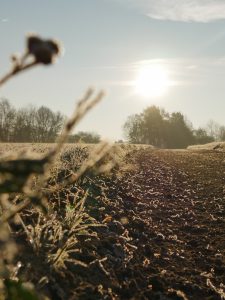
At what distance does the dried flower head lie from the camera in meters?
0.93

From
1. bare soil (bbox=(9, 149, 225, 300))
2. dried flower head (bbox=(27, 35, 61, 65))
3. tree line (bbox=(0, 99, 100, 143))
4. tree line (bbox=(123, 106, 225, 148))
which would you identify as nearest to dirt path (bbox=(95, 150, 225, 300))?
bare soil (bbox=(9, 149, 225, 300))

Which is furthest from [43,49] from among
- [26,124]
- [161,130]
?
[161,130]

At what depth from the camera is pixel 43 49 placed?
3.06ft

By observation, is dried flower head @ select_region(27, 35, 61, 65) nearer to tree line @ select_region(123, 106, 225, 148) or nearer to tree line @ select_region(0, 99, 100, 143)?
tree line @ select_region(0, 99, 100, 143)

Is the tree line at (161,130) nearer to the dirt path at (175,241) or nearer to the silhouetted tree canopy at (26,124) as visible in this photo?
the silhouetted tree canopy at (26,124)

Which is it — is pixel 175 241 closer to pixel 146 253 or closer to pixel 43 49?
pixel 146 253

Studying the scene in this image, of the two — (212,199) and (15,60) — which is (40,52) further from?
(212,199)

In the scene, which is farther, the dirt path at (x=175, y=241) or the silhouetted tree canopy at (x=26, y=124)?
the silhouetted tree canopy at (x=26, y=124)

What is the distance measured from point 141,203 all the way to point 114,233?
8.14 feet

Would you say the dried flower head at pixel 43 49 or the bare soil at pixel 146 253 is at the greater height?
the dried flower head at pixel 43 49

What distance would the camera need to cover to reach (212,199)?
8031 mm

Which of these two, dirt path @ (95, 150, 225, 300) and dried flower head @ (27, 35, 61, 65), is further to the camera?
dirt path @ (95, 150, 225, 300)

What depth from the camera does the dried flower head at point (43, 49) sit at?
3.05 ft

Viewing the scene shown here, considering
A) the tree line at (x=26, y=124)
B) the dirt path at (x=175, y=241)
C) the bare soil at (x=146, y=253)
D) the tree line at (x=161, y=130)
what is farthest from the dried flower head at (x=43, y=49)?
the tree line at (x=161, y=130)
